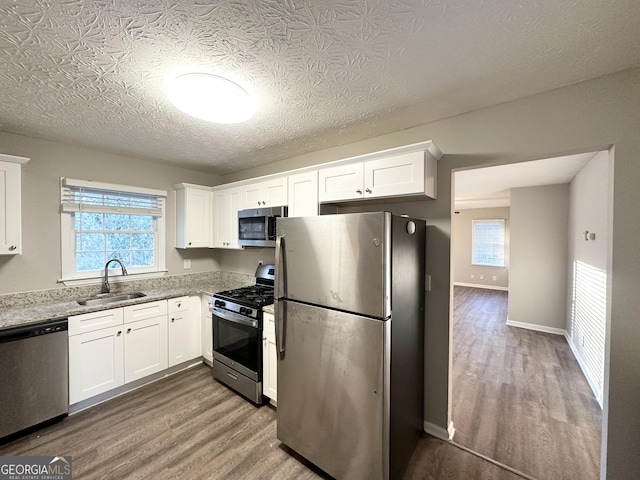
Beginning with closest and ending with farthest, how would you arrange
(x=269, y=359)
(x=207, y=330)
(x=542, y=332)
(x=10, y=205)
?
(x=10, y=205) → (x=269, y=359) → (x=207, y=330) → (x=542, y=332)

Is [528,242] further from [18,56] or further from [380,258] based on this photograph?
[18,56]

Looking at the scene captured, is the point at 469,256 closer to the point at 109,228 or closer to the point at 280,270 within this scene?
the point at 280,270

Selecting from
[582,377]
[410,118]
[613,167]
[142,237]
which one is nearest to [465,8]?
[410,118]

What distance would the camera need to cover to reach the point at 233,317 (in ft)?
8.84

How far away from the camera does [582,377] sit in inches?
121

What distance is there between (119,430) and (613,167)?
13.0ft

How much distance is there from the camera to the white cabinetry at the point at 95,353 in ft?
7.66

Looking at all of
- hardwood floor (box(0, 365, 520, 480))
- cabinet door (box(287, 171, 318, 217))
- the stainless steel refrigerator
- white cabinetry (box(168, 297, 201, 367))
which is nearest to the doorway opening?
hardwood floor (box(0, 365, 520, 480))

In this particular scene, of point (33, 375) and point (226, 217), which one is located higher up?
point (226, 217)

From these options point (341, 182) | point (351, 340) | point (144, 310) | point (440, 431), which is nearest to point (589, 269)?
point (440, 431)

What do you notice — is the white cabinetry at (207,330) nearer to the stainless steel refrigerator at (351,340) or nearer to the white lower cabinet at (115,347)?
the white lower cabinet at (115,347)

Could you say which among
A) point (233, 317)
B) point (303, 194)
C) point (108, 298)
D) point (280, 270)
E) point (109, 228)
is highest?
point (303, 194)

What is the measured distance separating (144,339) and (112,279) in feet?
2.84

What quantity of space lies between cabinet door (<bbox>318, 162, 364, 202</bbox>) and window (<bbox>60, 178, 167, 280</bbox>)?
7.53 feet
